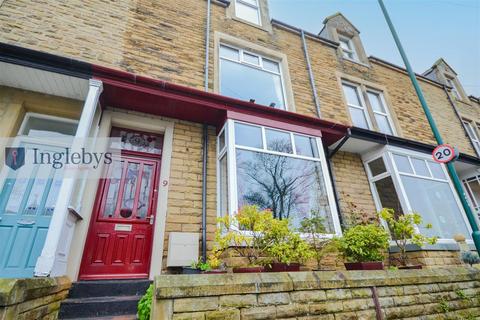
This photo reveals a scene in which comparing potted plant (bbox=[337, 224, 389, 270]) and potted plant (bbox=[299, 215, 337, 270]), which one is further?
potted plant (bbox=[299, 215, 337, 270])

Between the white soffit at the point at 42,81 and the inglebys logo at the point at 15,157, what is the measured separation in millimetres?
1179

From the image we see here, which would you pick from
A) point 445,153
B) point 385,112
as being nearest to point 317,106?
point 445,153

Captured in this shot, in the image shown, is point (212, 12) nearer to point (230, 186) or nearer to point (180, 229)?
point (230, 186)

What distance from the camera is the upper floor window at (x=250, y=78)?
258 inches

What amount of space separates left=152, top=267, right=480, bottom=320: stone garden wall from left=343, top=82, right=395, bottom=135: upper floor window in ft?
19.5

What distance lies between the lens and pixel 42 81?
4.19 metres

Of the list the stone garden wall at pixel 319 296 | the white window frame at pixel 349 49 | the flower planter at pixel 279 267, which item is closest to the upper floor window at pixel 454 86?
the white window frame at pixel 349 49

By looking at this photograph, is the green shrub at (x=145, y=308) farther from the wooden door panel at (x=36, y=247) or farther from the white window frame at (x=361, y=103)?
the white window frame at (x=361, y=103)

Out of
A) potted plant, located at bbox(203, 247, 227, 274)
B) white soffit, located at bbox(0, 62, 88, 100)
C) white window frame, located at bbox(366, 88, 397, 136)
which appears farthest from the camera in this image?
white window frame, located at bbox(366, 88, 397, 136)

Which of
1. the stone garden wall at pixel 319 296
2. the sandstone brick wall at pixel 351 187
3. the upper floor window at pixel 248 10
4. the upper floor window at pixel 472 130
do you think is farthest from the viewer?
the upper floor window at pixel 472 130

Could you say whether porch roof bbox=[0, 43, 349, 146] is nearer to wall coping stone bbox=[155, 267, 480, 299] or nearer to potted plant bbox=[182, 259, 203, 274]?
potted plant bbox=[182, 259, 203, 274]

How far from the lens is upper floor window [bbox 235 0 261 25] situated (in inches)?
330

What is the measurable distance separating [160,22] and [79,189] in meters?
4.88

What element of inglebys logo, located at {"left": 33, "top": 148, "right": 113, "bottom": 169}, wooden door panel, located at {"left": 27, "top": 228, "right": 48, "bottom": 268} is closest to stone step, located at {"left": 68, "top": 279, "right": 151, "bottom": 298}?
wooden door panel, located at {"left": 27, "top": 228, "right": 48, "bottom": 268}
